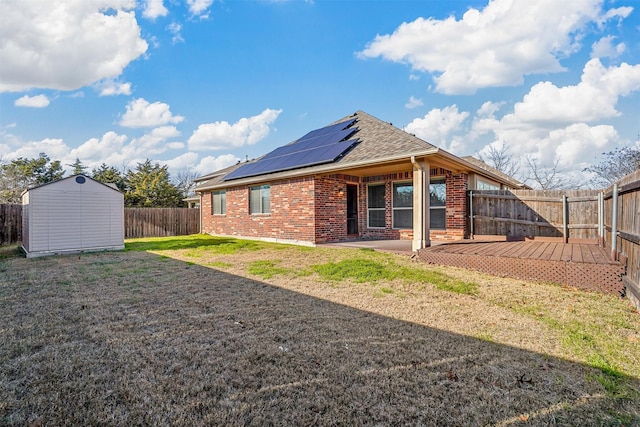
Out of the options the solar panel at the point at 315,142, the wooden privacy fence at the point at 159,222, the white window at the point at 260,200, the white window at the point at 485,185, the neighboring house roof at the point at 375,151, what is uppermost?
the solar panel at the point at 315,142

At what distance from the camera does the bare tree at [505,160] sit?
29562mm

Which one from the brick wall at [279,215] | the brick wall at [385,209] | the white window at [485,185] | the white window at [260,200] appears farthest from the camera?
the white window at [260,200]

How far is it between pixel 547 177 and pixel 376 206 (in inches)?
980

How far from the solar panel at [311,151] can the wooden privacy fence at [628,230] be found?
6760 mm

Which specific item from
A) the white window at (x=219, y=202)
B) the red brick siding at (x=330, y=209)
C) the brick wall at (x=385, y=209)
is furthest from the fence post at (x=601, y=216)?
the white window at (x=219, y=202)

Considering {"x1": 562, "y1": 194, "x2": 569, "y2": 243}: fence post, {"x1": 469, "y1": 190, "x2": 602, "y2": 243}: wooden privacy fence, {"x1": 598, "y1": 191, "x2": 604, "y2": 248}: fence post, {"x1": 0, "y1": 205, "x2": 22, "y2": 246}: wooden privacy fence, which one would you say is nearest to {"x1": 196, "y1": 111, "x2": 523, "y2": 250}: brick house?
{"x1": 469, "y1": 190, "x2": 602, "y2": 243}: wooden privacy fence

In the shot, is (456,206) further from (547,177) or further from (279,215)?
(547,177)

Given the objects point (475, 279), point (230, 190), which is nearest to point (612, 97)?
point (475, 279)

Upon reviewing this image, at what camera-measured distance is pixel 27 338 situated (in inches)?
124

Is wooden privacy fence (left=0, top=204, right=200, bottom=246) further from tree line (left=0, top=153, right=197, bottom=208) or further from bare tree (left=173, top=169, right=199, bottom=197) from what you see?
bare tree (left=173, top=169, right=199, bottom=197)

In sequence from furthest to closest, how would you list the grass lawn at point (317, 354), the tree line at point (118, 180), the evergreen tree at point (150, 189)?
1. the evergreen tree at point (150, 189)
2. the tree line at point (118, 180)
3. the grass lawn at point (317, 354)

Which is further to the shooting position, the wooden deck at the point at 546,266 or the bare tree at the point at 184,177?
the bare tree at the point at 184,177

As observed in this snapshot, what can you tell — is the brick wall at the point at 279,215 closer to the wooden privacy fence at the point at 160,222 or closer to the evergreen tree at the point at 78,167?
the wooden privacy fence at the point at 160,222

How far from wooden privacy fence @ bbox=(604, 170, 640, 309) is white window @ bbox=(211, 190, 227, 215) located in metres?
13.6
